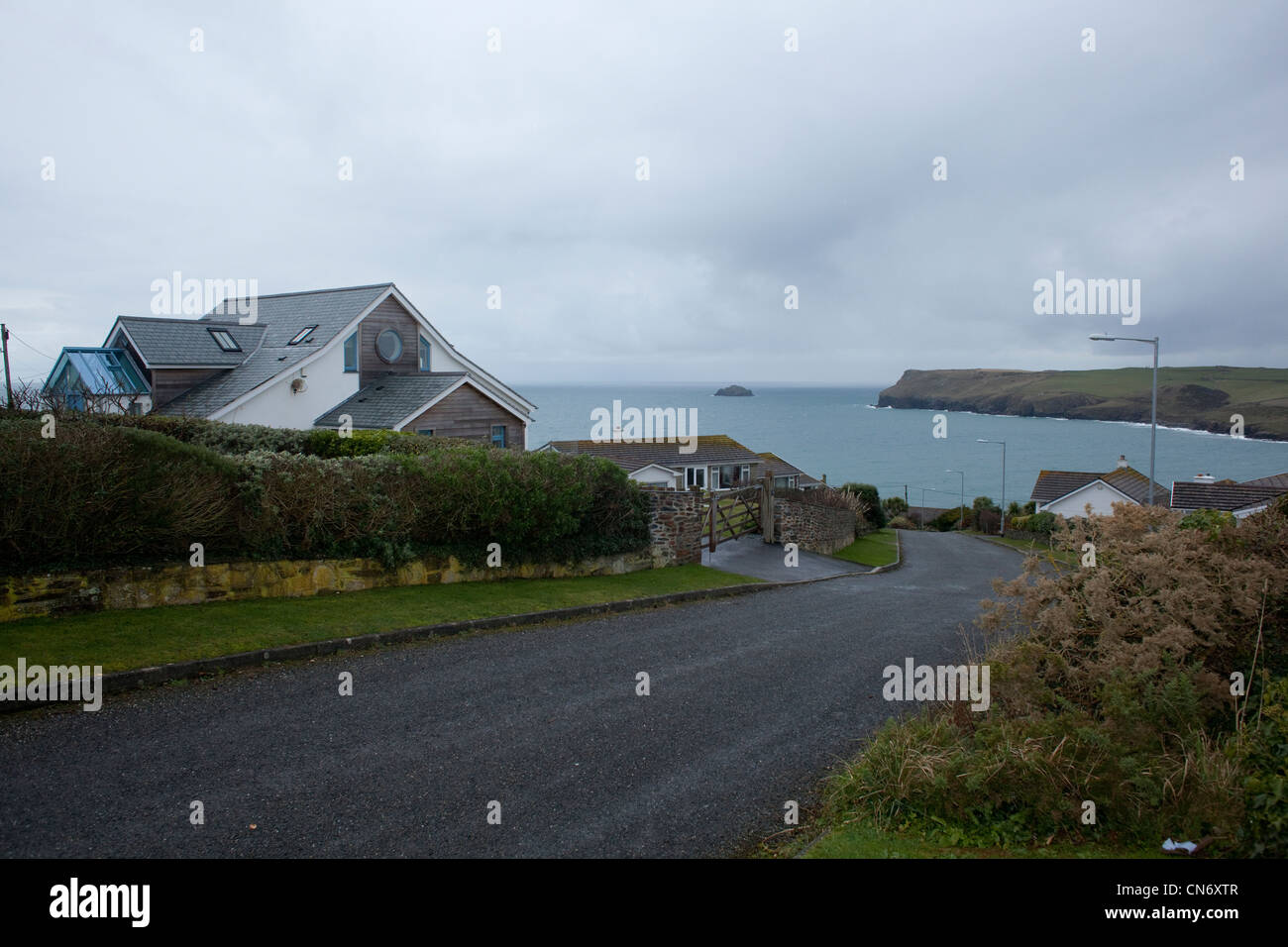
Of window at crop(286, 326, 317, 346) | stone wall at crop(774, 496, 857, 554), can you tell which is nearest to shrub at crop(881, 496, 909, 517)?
stone wall at crop(774, 496, 857, 554)

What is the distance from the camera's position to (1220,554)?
8.04 meters

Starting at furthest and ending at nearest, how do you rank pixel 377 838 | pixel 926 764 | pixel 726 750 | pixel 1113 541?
pixel 1113 541 → pixel 726 750 → pixel 926 764 → pixel 377 838

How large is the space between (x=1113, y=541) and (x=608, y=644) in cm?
655

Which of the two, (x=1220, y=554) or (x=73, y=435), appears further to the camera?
(x=73, y=435)

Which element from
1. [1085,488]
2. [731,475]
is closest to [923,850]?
[731,475]

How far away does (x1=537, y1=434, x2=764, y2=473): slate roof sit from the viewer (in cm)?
5444

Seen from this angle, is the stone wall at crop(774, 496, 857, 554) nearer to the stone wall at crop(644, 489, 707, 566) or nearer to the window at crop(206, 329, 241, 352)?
the stone wall at crop(644, 489, 707, 566)

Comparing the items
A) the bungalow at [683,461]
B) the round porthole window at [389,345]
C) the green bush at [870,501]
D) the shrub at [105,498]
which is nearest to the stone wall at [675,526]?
the shrub at [105,498]

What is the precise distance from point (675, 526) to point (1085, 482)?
63752 mm

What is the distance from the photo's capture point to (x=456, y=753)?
7348 mm
